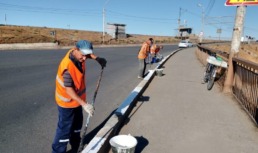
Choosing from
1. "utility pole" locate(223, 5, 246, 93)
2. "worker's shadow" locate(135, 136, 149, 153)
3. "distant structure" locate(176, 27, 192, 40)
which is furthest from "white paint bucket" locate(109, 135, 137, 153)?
→ "distant structure" locate(176, 27, 192, 40)

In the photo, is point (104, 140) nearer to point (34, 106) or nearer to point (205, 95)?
point (34, 106)

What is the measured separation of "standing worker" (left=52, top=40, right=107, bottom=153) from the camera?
348cm

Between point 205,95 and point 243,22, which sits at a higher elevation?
point 243,22

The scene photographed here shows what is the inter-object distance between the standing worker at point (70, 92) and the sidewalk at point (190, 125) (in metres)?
1.13

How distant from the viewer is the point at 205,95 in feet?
27.0

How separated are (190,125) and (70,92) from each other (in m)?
2.86

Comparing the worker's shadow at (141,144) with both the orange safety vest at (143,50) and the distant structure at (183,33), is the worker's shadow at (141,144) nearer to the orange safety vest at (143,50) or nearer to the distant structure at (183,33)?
the orange safety vest at (143,50)

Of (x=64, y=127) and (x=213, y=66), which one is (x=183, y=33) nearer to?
(x=213, y=66)

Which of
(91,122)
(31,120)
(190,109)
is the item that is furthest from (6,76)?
(190,109)

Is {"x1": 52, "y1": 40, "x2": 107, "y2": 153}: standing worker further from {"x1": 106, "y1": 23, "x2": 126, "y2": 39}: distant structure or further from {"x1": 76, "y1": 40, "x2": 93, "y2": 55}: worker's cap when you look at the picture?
{"x1": 106, "y1": 23, "x2": 126, "y2": 39}: distant structure

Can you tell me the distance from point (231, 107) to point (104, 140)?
4060 millimetres

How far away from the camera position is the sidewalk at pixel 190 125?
4414 mm

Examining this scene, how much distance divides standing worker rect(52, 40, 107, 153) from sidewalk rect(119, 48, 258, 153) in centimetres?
113

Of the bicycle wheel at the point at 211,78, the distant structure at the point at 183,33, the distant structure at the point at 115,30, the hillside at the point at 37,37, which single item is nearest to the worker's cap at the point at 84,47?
the bicycle wheel at the point at 211,78
